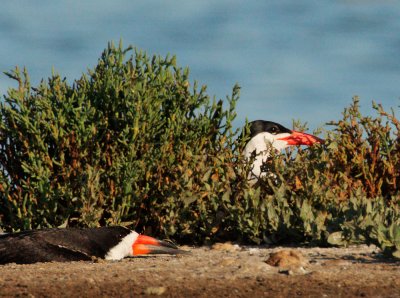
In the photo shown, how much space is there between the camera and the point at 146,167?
31.6 ft

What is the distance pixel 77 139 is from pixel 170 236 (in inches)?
69.1

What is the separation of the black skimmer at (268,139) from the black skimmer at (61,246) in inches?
113

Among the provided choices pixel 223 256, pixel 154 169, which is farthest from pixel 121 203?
pixel 223 256

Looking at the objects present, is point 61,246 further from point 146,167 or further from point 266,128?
point 266,128

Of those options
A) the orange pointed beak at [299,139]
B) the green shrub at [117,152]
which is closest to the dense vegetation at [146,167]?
the green shrub at [117,152]

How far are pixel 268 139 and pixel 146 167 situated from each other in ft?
7.73

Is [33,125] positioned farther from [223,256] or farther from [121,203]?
[223,256]

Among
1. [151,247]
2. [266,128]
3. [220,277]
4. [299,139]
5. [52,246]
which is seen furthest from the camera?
[299,139]

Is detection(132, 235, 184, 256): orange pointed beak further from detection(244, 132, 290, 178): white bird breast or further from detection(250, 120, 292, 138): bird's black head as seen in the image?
detection(250, 120, 292, 138): bird's black head

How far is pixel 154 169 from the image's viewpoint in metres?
9.71

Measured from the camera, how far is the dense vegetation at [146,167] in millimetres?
9125

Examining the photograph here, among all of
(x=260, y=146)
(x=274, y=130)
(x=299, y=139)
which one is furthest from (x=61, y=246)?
(x=299, y=139)

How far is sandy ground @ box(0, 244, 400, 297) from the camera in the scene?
583 cm

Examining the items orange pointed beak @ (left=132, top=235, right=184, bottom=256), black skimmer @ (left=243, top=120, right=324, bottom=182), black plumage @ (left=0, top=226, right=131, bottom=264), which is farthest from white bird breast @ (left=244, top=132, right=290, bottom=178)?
black plumage @ (left=0, top=226, right=131, bottom=264)
